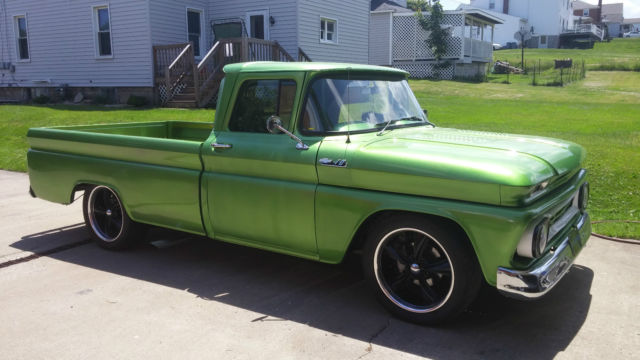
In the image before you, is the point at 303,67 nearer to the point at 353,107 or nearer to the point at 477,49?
the point at 353,107

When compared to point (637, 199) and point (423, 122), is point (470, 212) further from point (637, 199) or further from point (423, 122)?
point (637, 199)

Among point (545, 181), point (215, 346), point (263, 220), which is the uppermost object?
point (545, 181)

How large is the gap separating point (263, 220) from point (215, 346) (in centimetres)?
113

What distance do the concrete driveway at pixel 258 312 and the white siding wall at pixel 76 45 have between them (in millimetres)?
15693

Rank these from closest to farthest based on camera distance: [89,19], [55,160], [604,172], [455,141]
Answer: [455,141] < [55,160] < [604,172] < [89,19]

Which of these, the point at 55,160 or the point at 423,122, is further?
the point at 55,160

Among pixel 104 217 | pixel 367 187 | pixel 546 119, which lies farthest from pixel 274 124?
pixel 546 119

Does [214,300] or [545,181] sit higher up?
[545,181]

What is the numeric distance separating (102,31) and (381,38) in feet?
59.2

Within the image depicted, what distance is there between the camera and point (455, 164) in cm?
360

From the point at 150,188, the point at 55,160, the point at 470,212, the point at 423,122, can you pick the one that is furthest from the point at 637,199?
the point at 55,160

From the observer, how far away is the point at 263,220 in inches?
175

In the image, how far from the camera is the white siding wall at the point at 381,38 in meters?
33.5

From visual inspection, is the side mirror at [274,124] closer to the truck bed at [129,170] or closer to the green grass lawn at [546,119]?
the truck bed at [129,170]
